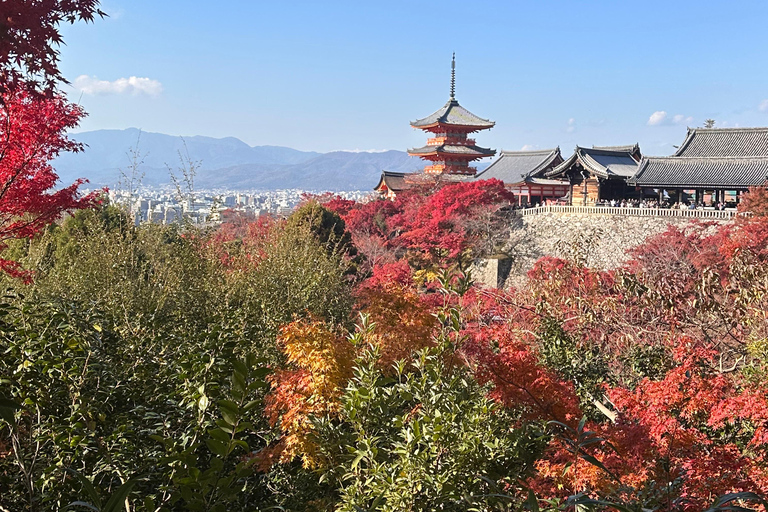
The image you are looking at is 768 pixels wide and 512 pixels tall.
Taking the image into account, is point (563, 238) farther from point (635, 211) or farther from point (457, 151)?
point (457, 151)

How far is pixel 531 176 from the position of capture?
25.5 metres

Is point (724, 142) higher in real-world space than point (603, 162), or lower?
higher

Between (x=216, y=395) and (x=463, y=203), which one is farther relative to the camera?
(x=463, y=203)

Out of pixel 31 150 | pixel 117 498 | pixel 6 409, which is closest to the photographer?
pixel 6 409

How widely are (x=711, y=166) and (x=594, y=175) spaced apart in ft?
13.6

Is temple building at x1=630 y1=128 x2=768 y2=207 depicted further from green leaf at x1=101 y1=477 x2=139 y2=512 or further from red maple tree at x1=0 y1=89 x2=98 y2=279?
green leaf at x1=101 y1=477 x2=139 y2=512

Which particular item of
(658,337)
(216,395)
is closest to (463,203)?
(658,337)

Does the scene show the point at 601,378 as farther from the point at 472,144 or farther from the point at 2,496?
the point at 472,144

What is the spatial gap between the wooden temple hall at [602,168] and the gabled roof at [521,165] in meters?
0.04

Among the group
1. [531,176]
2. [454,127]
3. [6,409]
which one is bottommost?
[6,409]

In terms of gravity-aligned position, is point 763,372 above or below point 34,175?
below

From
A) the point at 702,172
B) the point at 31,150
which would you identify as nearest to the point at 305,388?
the point at 31,150

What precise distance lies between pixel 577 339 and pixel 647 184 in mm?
15431

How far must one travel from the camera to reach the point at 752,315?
692 centimetres
